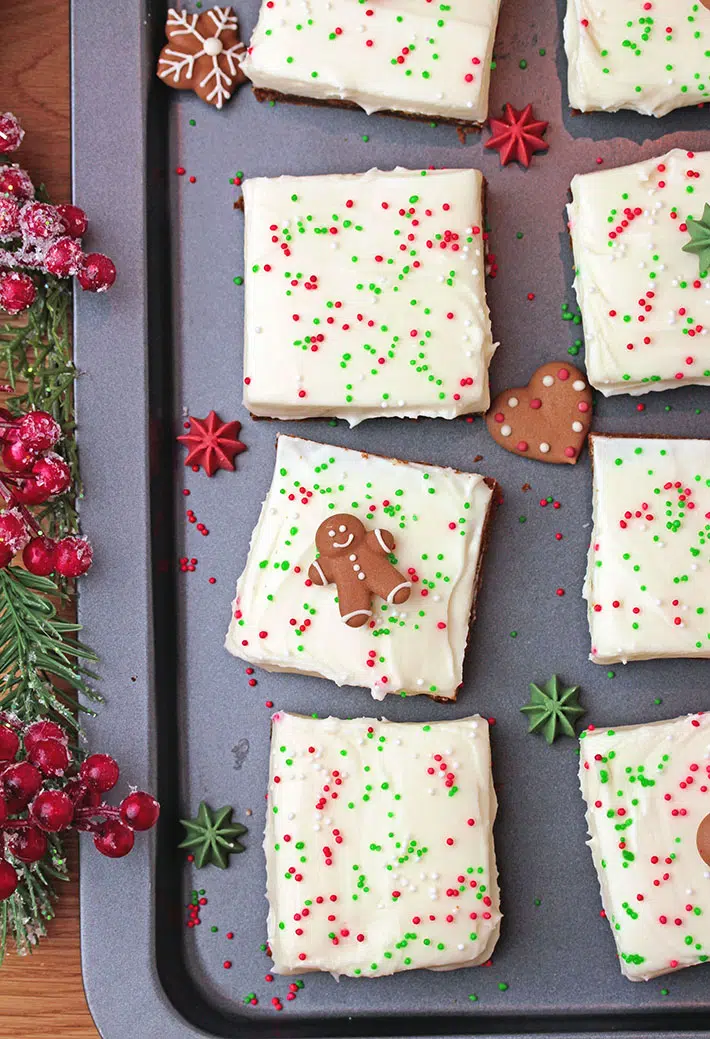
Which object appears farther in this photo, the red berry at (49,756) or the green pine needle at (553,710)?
the green pine needle at (553,710)

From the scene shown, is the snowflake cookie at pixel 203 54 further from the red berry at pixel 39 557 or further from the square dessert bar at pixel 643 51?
the red berry at pixel 39 557

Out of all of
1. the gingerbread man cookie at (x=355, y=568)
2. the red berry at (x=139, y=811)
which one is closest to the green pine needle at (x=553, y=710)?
the gingerbread man cookie at (x=355, y=568)

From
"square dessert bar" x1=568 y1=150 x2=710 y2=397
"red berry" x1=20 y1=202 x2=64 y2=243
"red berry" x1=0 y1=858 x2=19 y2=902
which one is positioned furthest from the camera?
"square dessert bar" x1=568 y1=150 x2=710 y2=397

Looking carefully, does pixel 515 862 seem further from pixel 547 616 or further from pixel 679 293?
pixel 679 293

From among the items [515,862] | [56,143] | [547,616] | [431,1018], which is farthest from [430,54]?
[431,1018]

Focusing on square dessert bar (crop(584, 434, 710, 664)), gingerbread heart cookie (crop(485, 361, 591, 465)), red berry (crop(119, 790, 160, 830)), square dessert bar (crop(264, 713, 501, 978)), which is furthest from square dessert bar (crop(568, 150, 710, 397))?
red berry (crop(119, 790, 160, 830))

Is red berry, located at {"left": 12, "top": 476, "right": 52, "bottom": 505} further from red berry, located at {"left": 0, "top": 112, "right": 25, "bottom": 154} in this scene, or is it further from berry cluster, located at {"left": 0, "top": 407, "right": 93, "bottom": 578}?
red berry, located at {"left": 0, "top": 112, "right": 25, "bottom": 154}

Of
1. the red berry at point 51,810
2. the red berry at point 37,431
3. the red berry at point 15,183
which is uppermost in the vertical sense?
the red berry at point 15,183

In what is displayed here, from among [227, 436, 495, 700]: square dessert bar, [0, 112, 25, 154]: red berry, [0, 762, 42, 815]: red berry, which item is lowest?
[0, 762, 42, 815]: red berry
